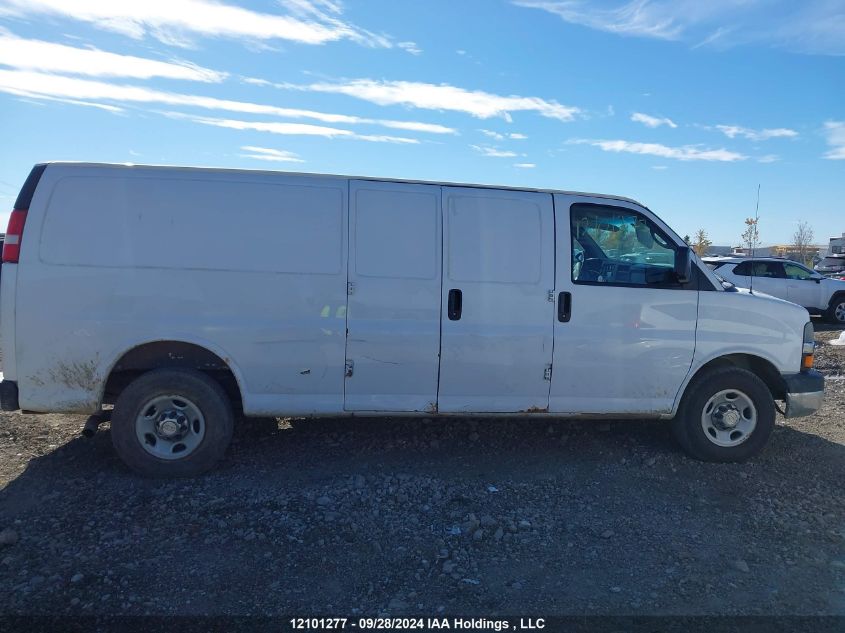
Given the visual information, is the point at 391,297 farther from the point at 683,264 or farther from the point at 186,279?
the point at 683,264

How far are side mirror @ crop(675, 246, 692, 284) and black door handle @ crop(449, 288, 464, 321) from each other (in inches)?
68.6

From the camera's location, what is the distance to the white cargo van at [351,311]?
15.0ft

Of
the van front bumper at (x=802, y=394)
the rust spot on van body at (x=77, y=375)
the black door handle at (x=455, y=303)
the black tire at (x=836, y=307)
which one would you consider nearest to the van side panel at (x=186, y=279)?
the rust spot on van body at (x=77, y=375)

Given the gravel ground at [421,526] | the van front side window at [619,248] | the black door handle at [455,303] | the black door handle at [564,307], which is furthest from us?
the van front side window at [619,248]

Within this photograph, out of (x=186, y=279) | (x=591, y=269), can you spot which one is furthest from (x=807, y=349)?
(x=186, y=279)

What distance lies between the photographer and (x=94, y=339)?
455 centimetres

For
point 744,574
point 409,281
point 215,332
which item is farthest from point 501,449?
point 215,332

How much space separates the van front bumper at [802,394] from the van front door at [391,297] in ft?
9.79

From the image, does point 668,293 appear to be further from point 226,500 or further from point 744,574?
point 226,500

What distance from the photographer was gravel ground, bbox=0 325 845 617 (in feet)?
10.9

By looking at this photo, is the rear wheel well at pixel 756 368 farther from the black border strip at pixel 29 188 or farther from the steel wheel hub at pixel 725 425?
the black border strip at pixel 29 188

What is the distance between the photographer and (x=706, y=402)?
204 inches

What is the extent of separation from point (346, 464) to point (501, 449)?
1.35 m

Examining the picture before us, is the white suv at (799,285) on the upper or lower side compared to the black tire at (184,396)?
upper
